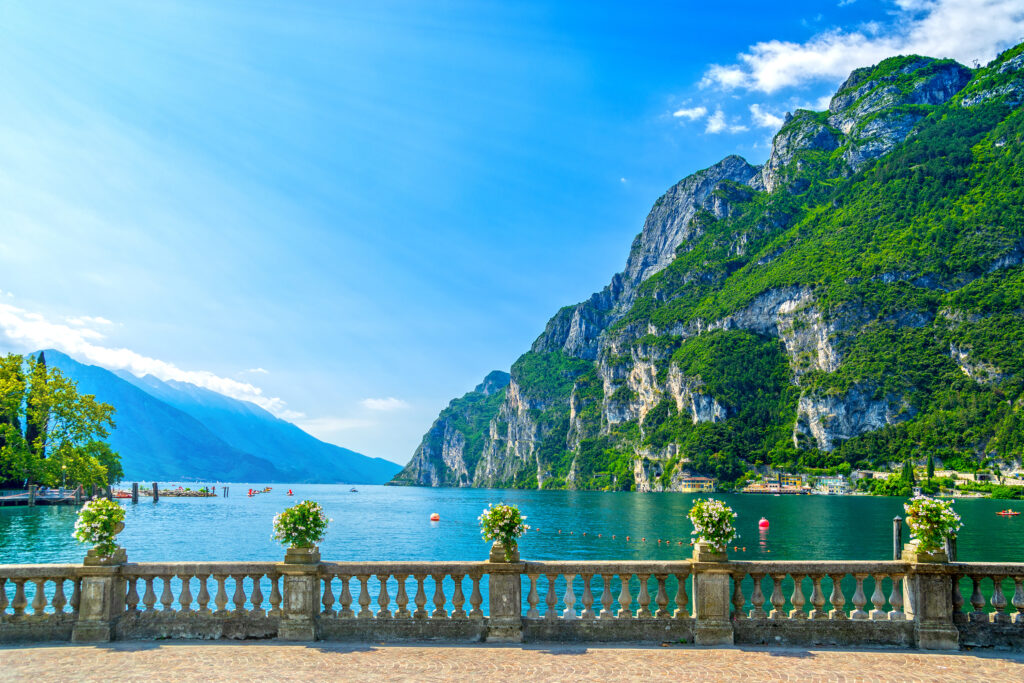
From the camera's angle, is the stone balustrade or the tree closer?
the stone balustrade

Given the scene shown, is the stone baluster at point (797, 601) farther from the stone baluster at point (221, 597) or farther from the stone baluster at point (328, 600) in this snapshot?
the stone baluster at point (221, 597)

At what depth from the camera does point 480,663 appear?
989cm

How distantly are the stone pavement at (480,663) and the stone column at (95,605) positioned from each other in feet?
0.97

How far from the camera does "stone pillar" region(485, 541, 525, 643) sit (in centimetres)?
1110

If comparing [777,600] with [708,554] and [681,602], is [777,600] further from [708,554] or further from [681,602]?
[681,602]

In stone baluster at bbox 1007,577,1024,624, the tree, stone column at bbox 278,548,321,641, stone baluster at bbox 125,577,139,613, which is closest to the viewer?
stone baluster at bbox 1007,577,1024,624

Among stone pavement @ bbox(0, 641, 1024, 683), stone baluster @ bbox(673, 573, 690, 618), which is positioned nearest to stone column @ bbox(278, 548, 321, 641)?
stone pavement @ bbox(0, 641, 1024, 683)

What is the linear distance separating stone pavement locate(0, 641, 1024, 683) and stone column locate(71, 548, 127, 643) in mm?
296

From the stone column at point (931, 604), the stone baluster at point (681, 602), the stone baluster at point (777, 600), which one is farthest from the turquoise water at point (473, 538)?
the stone baluster at point (681, 602)

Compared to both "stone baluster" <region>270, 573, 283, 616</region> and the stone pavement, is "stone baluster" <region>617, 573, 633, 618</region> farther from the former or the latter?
"stone baluster" <region>270, 573, 283, 616</region>

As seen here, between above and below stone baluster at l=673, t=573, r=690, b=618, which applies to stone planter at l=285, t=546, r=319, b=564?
above

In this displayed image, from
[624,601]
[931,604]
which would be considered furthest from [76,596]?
[931,604]

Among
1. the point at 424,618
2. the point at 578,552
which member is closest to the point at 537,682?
the point at 424,618

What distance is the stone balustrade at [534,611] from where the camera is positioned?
432 inches
